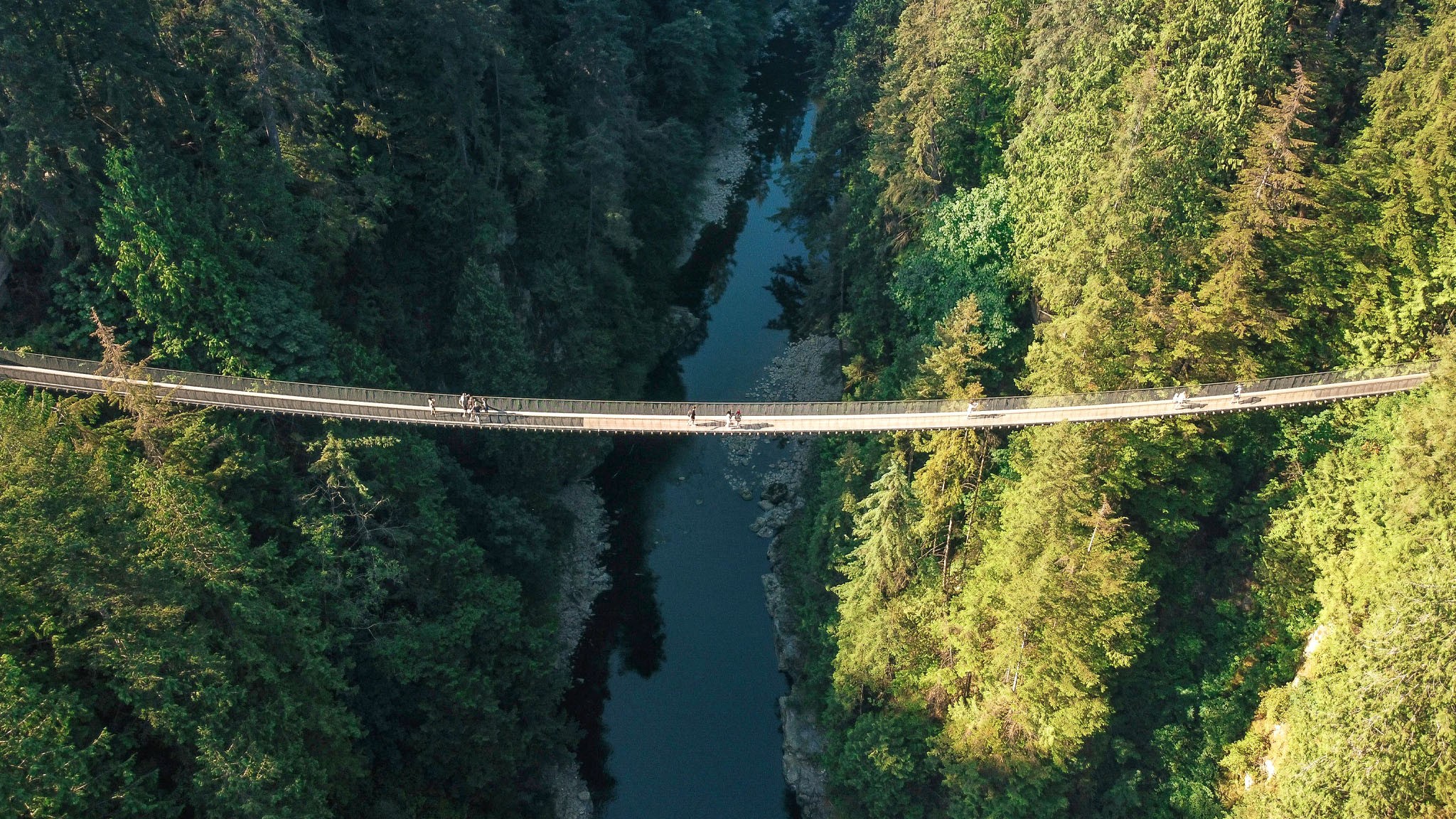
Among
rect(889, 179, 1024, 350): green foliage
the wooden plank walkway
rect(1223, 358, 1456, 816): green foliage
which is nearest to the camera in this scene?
rect(1223, 358, 1456, 816): green foliage

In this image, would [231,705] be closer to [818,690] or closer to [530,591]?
[530,591]

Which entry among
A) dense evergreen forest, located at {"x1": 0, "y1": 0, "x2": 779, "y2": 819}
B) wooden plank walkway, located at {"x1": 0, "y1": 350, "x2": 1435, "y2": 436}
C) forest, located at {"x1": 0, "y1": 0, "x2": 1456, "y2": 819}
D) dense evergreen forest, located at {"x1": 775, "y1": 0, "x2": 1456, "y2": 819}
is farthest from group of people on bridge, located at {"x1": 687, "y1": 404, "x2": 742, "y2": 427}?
dense evergreen forest, located at {"x1": 0, "y1": 0, "x2": 779, "y2": 819}

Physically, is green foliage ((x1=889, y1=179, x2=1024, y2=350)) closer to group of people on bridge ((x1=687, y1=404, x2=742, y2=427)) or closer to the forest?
the forest

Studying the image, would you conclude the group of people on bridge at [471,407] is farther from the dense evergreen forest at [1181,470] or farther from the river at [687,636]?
the river at [687,636]

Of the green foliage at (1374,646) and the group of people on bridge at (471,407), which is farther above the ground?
the group of people on bridge at (471,407)

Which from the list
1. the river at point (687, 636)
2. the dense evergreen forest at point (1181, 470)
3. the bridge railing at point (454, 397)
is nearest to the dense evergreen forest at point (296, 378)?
the bridge railing at point (454, 397)
